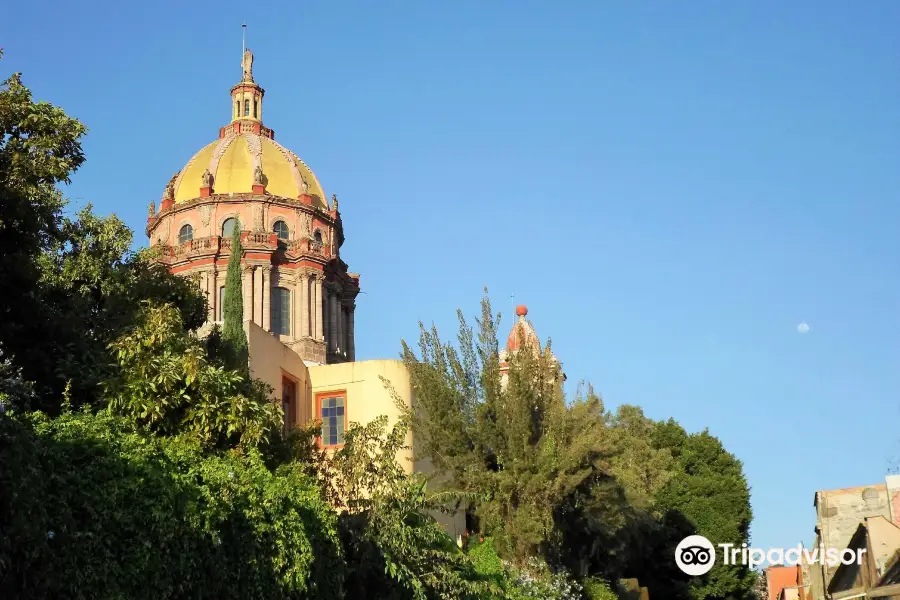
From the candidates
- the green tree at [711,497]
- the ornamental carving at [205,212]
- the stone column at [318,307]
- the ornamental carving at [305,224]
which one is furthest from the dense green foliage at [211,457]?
the ornamental carving at [305,224]

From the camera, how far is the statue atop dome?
62.3 m

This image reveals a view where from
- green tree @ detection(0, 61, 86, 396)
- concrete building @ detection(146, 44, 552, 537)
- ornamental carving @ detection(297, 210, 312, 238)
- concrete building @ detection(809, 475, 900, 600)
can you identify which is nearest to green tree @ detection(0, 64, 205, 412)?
green tree @ detection(0, 61, 86, 396)

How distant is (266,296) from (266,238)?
258cm

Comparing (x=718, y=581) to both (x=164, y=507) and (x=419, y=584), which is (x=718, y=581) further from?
(x=164, y=507)

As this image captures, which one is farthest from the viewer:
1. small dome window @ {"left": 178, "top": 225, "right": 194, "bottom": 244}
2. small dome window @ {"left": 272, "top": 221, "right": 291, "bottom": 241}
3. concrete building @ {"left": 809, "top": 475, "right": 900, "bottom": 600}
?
small dome window @ {"left": 272, "top": 221, "right": 291, "bottom": 241}

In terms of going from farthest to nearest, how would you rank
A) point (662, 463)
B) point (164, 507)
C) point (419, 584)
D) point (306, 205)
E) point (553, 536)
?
1. point (306, 205)
2. point (662, 463)
3. point (553, 536)
4. point (419, 584)
5. point (164, 507)

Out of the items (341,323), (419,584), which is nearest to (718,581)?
(341,323)

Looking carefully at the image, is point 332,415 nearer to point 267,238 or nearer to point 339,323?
point 267,238

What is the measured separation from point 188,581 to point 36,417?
2.62 metres

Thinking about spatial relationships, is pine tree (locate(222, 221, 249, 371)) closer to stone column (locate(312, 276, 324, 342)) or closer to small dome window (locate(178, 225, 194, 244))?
stone column (locate(312, 276, 324, 342))

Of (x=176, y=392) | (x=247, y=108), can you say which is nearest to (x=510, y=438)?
(x=176, y=392)

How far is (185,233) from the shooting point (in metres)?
55.1

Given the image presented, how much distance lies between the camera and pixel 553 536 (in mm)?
28766

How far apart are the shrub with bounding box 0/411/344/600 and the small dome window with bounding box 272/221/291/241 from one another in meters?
37.9
